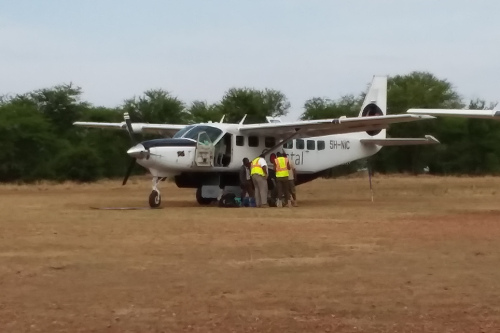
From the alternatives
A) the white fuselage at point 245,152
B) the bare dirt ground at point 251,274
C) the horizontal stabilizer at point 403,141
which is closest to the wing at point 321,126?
the white fuselage at point 245,152

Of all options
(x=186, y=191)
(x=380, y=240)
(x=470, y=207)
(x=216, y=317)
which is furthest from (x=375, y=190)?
(x=216, y=317)

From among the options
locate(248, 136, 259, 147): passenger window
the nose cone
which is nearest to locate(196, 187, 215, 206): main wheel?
locate(248, 136, 259, 147): passenger window

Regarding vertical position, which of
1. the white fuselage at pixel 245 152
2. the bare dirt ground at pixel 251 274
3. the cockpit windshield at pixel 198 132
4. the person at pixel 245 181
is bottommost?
the bare dirt ground at pixel 251 274

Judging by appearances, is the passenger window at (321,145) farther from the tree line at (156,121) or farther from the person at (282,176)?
the tree line at (156,121)

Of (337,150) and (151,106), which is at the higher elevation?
(151,106)

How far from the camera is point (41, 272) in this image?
1256 cm

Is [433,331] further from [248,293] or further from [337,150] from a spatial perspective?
[337,150]

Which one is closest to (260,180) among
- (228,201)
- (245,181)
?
(245,181)

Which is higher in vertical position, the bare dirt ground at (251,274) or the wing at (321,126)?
the wing at (321,126)

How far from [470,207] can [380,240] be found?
1146cm

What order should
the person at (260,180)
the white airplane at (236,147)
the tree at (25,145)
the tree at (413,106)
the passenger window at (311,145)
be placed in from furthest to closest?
the tree at (413,106)
the tree at (25,145)
the passenger window at (311,145)
the person at (260,180)
the white airplane at (236,147)

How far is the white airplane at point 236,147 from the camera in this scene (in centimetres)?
2861

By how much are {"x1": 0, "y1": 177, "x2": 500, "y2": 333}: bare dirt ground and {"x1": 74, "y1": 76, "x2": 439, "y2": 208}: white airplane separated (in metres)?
6.35

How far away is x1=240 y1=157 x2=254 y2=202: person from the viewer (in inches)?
1162
